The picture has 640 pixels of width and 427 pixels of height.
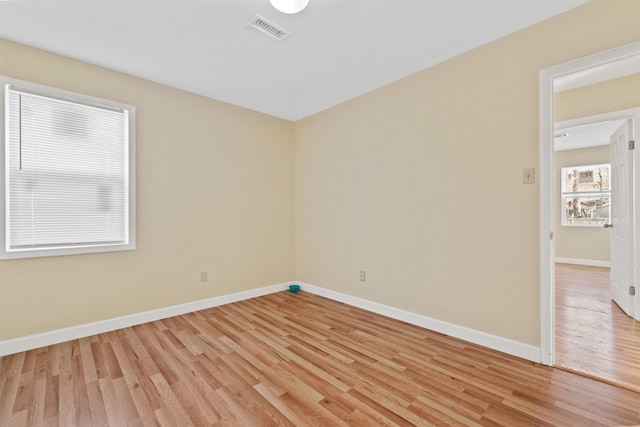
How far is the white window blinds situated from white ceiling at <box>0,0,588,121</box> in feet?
1.84

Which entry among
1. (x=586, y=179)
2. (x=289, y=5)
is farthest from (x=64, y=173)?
(x=586, y=179)

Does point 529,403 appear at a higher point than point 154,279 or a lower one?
lower

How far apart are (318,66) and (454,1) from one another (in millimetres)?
1289

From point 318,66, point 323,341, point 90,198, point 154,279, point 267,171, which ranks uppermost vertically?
point 318,66

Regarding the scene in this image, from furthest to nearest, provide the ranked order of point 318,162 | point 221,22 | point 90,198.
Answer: point 318,162
point 90,198
point 221,22

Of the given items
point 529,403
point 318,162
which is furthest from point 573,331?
point 318,162

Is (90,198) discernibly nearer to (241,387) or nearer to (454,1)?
(241,387)

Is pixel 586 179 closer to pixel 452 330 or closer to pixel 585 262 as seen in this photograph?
pixel 585 262

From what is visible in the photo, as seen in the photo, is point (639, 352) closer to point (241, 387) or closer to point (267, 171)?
point (241, 387)

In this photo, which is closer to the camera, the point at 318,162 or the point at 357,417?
the point at 357,417

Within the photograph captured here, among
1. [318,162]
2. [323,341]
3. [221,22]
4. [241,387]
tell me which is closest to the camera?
[241,387]

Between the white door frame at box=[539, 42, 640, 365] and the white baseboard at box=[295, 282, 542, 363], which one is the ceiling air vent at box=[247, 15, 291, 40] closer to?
the white door frame at box=[539, 42, 640, 365]

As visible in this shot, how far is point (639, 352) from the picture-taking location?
7.29ft

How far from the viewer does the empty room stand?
72.7 inches
